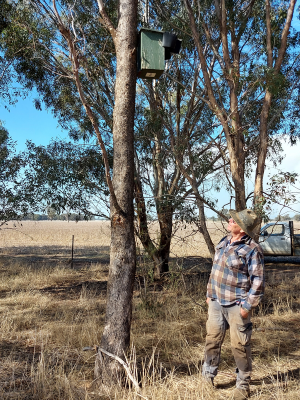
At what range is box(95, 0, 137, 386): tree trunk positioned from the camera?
3791mm

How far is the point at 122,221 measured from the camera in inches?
Answer: 153

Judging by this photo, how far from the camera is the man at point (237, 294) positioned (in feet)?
11.6

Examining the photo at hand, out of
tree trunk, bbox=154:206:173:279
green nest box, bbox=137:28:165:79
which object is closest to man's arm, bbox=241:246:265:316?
green nest box, bbox=137:28:165:79

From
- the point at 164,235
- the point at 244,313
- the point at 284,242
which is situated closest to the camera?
the point at 244,313

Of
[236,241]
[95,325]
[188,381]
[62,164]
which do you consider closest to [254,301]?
[236,241]

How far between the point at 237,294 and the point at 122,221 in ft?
4.31

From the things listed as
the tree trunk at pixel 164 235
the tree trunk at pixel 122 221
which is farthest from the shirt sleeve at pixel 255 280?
the tree trunk at pixel 164 235

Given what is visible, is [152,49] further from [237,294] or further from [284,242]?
[284,242]

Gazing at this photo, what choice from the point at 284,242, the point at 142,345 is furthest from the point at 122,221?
the point at 284,242

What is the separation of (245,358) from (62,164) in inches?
306

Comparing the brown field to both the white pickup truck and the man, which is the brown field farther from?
the white pickup truck

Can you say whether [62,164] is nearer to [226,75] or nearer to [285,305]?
[226,75]

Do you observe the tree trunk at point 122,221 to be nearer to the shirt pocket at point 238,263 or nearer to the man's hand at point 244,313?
the shirt pocket at point 238,263

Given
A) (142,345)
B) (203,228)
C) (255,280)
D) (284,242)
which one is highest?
(203,228)
